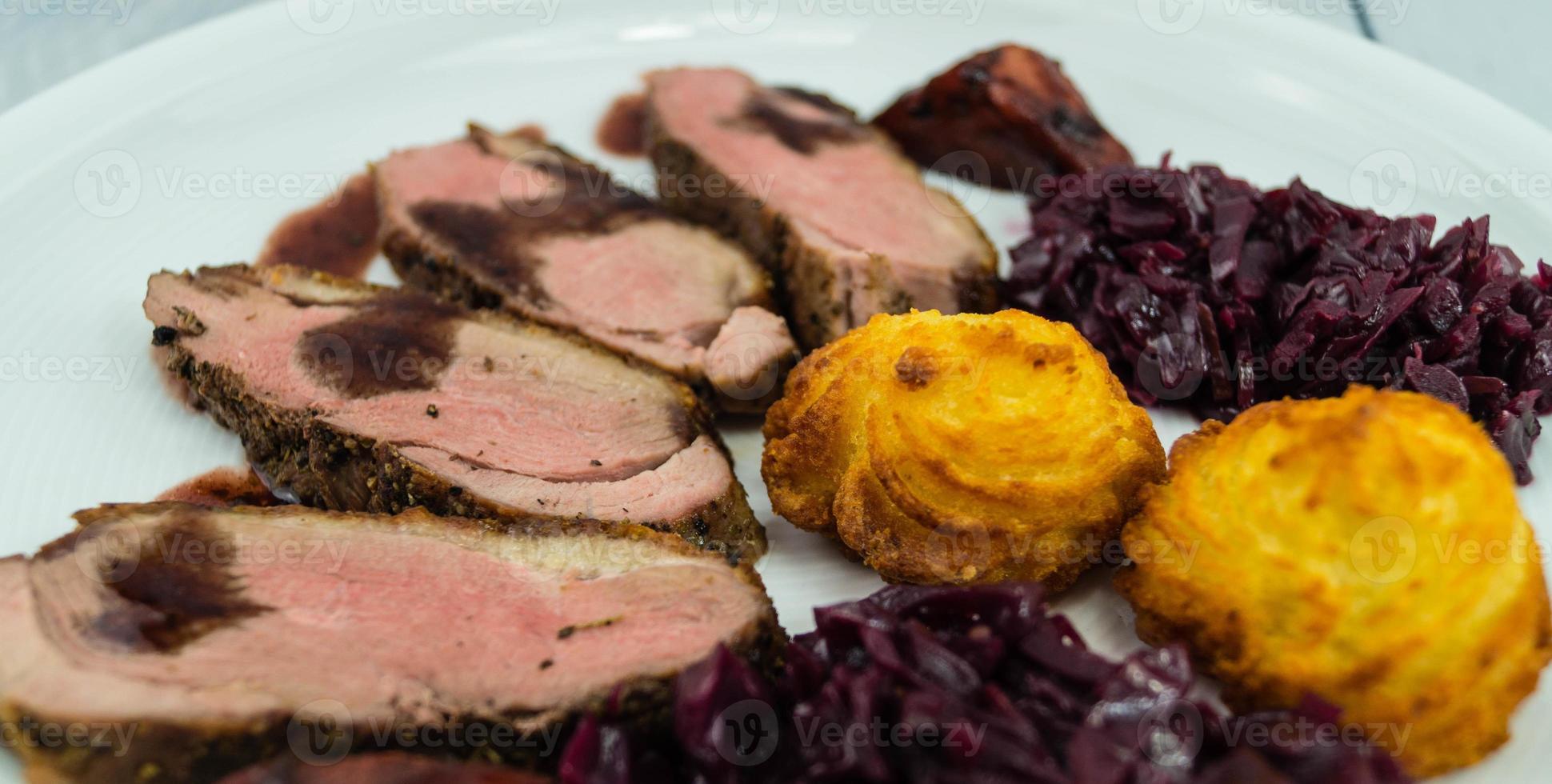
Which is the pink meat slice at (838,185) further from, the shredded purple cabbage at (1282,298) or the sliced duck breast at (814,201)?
the shredded purple cabbage at (1282,298)

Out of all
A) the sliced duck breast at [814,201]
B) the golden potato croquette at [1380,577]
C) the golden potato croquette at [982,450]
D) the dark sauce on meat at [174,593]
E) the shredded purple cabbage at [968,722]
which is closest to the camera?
the shredded purple cabbage at [968,722]

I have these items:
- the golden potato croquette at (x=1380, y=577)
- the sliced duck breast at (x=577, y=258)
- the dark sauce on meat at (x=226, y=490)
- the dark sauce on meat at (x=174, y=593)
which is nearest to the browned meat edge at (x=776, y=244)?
the sliced duck breast at (x=577, y=258)

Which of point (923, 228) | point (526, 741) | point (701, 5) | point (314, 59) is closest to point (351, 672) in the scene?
point (526, 741)

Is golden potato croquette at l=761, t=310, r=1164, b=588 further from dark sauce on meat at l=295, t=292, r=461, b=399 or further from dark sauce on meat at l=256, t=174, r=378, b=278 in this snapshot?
dark sauce on meat at l=256, t=174, r=378, b=278

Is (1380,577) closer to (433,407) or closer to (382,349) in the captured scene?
(433,407)

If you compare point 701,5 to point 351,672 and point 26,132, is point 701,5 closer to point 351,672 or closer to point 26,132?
point 26,132

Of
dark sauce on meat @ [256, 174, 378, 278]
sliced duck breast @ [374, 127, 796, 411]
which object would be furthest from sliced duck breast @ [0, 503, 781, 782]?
dark sauce on meat @ [256, 174, 378, 278]
